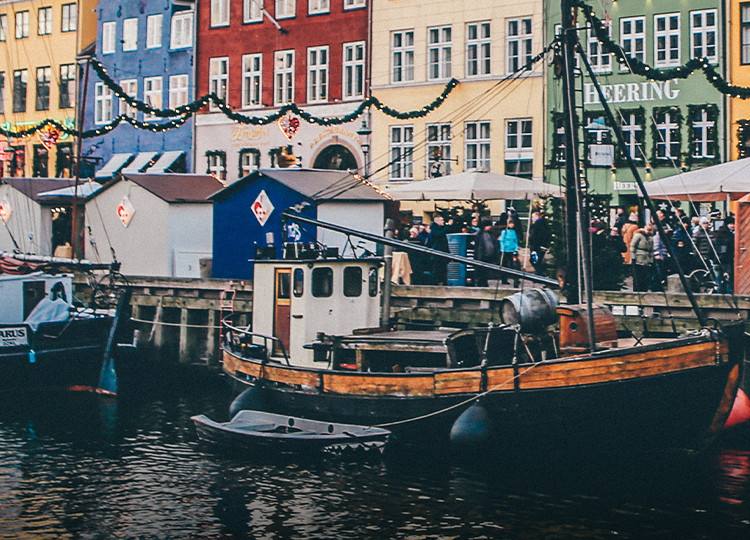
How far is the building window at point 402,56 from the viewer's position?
139ft

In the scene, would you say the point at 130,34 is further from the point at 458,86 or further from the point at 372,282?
the point at 372,282

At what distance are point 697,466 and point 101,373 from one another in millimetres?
13402

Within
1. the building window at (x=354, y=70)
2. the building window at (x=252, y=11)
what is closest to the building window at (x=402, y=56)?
the building window at (x=354, y=70)

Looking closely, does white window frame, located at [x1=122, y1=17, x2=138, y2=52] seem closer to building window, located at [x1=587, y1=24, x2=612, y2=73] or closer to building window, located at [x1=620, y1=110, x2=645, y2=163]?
building window, located at [x1=587, y1=24, x2=612, y2=73]

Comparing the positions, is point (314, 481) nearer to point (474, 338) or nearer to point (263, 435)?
point (263, 435)

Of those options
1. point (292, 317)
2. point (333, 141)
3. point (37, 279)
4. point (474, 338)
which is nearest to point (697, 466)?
point (474, 338)

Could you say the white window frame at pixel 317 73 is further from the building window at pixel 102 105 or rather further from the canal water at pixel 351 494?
the canal water at pixel 351 494

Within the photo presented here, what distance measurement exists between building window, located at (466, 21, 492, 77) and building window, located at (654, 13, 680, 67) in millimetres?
5677

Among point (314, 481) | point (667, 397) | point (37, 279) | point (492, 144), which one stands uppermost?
point (492, 144)

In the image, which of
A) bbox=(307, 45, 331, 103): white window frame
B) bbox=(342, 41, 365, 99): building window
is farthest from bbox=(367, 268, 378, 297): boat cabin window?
bbox=(307, 45, 331, 103): white window frame

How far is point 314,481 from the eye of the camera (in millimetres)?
17281

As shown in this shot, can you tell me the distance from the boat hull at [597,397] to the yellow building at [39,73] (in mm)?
37272

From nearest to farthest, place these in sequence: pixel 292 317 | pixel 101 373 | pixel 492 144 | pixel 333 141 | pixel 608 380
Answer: pixel 608 380, pixel 292 317, pixel 101 373, pixel 492 144, pixel 333 141

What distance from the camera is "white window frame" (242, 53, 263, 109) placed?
46594 mm
